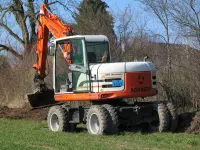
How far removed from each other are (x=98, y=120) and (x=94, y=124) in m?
0.53

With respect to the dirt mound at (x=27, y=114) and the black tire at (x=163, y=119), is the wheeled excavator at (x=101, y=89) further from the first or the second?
the dirt mound at (x=27, y=114)

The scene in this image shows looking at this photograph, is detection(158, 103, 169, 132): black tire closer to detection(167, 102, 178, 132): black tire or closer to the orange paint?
detection(167, 102, 178, 132): black tire

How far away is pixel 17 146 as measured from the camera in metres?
10.9

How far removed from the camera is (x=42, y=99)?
1834cm

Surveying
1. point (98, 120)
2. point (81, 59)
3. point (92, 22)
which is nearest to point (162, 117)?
point (98, 120)

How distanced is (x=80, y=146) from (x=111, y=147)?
2.50ft

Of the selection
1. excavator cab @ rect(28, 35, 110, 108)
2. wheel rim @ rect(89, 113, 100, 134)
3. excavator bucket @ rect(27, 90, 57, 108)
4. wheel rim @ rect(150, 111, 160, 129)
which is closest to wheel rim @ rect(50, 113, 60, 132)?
excavator cab @ rect(28, 35, 110, 108)

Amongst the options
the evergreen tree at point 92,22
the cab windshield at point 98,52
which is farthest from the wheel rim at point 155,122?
the evergreen tree at point 92,22

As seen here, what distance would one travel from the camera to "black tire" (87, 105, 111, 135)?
43.0 ft

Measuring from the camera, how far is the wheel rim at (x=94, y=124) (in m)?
13.7

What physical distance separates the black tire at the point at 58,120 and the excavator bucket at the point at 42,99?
2907mm

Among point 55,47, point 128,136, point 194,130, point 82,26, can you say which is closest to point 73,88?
point 55,47

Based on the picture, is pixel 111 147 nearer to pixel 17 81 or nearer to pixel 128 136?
pixel 128 136

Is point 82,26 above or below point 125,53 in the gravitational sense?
above
